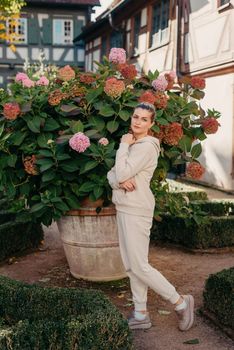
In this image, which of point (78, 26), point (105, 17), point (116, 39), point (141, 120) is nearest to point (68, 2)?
point (78, 26)

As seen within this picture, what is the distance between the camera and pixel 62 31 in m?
25.7

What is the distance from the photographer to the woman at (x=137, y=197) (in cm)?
394

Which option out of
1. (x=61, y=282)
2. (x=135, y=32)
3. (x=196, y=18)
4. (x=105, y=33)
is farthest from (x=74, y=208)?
(x=105, y=33)

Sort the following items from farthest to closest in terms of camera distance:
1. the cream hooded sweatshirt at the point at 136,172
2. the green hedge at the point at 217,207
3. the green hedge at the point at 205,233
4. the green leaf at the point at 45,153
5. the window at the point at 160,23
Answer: the window at the point at 160,23 < the green hedge at the point at 217,207 < the green hedge at the point at 205,233 < the green leaf at the point at 45,153 < the cream hooded sweatshirt at the point at 136,172

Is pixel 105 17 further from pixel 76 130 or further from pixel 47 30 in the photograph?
pixel 76 130

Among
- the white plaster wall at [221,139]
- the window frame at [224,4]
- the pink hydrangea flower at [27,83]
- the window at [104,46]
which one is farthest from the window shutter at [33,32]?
the pink hydrangea flower at [27,83]

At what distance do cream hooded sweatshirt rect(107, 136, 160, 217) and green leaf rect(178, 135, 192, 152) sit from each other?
122 centimetres

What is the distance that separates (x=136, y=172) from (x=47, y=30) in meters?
23.1

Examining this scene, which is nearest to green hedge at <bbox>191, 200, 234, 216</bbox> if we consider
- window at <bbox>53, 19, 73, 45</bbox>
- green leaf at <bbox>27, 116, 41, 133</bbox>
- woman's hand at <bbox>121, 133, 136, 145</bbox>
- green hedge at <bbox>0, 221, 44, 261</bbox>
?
green hedge at <bbox>0, 221, 44, 261</bbox>

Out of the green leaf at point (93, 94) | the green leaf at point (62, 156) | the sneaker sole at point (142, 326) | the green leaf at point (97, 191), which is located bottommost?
the sneaker sole at point (142, 326)

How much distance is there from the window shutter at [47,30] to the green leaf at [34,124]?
21.5 m

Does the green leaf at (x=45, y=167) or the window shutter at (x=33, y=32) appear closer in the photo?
the green leaf at (x=45, y=167)

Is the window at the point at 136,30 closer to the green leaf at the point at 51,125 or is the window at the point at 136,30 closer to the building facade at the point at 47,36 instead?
the building facade at the point at 47,36

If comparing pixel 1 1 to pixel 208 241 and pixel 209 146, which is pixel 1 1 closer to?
pixel 209 146
